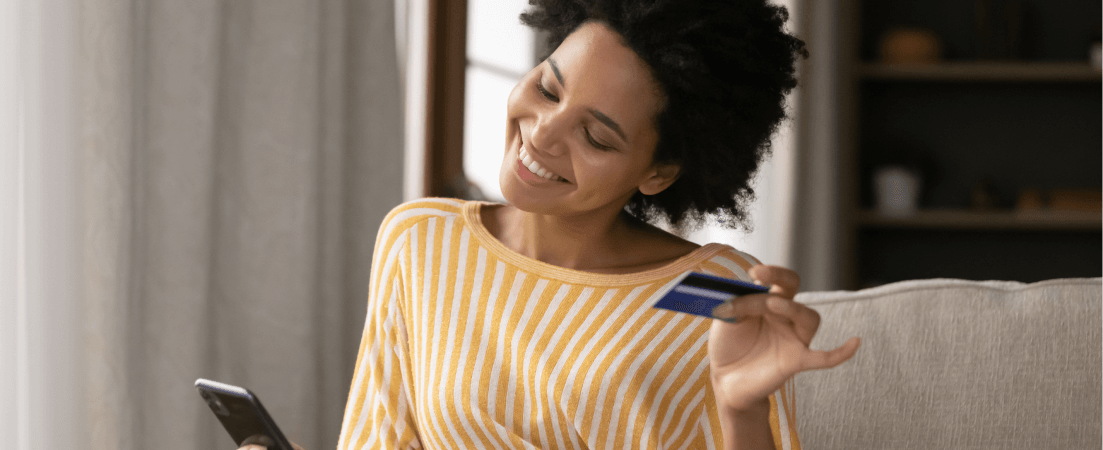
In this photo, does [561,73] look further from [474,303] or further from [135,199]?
[135,199]

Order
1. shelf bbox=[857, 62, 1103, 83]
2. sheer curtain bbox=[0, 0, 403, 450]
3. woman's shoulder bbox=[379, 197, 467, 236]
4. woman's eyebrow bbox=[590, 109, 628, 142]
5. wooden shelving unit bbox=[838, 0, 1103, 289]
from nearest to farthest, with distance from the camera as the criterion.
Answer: woman's eyebrow bbox=[590, 109, 628, 142] → woman's shoulder bbox=[379, 197, 467, 236] → sheer curtain bbox=[0, 0, 403, 450] → shelf bbox=[857, 62, 1103, 83] → wooden shelving unit bbox=[838, 0, 1103, 289]

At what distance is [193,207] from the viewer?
5.16 feet

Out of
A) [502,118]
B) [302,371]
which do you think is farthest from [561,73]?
[502,118]

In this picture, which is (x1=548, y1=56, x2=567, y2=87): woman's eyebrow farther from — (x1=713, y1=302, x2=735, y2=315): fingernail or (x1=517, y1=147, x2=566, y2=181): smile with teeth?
(x1=713, y1=302, x2=735, y2=315): fingernail

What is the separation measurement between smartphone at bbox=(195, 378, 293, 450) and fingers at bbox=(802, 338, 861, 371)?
55 cm

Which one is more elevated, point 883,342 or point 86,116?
point 86,116

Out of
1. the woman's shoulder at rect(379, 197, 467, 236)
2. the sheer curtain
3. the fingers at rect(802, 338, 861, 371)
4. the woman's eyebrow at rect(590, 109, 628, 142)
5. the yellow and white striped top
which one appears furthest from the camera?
the sheer curtain

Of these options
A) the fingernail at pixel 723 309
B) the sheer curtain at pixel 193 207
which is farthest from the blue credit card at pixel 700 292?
the sheer curtain at pixel 193 207

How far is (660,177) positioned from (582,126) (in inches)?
4.9

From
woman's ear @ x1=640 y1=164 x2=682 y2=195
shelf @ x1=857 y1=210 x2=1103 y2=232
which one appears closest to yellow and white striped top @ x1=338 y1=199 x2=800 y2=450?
woman's ear @ x1=640 y1=164 x2=682 y2=195

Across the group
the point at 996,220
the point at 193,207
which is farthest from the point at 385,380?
the point at 996,220

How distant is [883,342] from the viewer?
45.0 inches

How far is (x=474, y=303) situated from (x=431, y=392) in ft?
0.38

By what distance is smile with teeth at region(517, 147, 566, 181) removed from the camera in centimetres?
94
